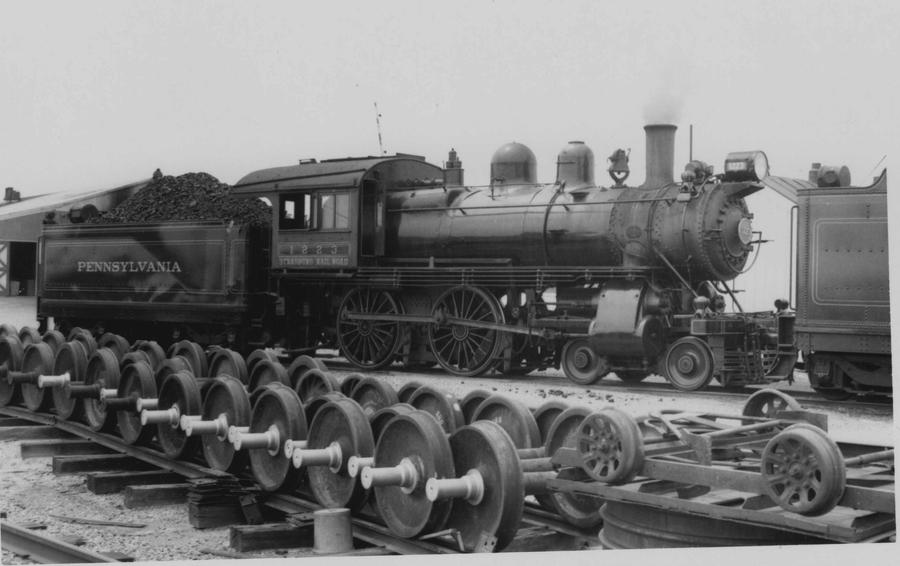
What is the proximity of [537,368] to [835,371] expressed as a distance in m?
4.16

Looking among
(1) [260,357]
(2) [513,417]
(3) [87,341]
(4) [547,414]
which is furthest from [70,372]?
(4) [547,414]

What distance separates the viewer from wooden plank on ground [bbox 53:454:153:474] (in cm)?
733

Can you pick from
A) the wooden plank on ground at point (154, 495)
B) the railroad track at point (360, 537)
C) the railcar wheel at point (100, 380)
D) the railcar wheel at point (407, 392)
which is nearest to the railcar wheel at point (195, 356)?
the railcar wheel at point (100, 380)

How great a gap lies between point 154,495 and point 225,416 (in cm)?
68

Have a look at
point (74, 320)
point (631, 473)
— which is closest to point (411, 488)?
point (631, 473)

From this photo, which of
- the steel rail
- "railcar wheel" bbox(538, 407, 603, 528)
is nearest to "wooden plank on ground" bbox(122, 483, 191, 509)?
the steel rail

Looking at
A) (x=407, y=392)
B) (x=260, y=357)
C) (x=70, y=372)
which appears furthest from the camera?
(x=70, y=372)

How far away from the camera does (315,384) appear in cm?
739

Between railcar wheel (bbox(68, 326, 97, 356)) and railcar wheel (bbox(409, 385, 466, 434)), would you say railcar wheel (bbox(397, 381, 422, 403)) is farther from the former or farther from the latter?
railcar wheel (bbox(68, 326, 97, 356))

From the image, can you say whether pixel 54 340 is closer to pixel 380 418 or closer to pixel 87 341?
pixel 87 341

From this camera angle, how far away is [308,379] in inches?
291

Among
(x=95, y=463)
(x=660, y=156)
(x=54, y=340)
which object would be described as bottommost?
(x=95, y=463)

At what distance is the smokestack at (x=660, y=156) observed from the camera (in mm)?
11163

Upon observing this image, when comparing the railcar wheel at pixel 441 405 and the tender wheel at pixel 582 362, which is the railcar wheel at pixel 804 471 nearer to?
the railcar wheel at pixel 441 405
